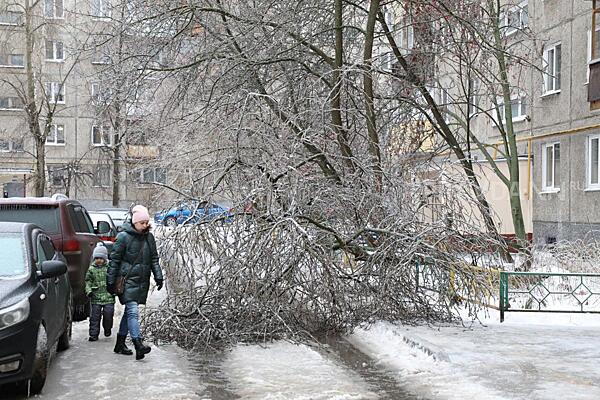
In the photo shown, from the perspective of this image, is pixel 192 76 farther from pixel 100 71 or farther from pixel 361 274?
pixel 361 274

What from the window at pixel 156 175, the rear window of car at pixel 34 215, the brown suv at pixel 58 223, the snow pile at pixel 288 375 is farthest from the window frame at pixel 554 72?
the snow pile at pixel 288 375

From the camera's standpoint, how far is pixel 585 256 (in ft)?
49.1

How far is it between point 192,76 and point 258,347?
6.31 m

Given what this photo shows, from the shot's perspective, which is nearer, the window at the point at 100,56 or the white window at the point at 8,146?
the window at the point at 100,56

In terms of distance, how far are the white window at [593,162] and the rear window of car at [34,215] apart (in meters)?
15.6

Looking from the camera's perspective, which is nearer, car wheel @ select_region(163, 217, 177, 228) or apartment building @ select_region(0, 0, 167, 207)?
car wheel @ select_region(163, 217, 177, 228)

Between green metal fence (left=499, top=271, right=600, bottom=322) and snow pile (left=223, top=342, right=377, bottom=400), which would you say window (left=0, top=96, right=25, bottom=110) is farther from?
snow pile (left=223, top=342, right=377, bottom=400)

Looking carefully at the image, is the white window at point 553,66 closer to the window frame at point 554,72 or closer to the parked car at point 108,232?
the window frame at point 554,72

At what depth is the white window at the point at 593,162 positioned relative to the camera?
2255 cm

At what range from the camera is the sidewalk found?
763 cm

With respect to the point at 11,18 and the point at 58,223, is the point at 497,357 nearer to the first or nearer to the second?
the point at 58,223

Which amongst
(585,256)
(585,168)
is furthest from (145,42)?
(585,168)

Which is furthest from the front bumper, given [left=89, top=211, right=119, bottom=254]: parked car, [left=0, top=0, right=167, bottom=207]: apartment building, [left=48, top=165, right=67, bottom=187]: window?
[left=48, top=165, right=67, bottom=187]: window

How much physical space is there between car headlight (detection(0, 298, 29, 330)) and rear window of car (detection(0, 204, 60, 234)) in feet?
15.6
